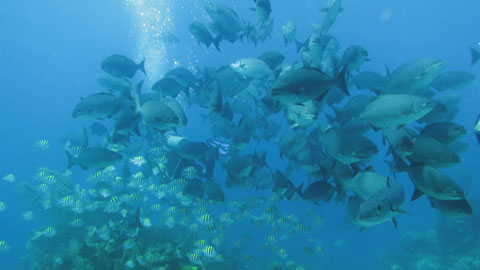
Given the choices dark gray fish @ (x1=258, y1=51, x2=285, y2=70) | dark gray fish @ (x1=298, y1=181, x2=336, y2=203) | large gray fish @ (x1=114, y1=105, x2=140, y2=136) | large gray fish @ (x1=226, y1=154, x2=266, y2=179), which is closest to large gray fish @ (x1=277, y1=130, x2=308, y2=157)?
large gray fish @ (x1=226, y1=154, x2=266, y2=179)

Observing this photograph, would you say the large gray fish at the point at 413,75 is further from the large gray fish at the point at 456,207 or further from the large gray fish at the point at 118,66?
the large gray fish at the point at 118,66

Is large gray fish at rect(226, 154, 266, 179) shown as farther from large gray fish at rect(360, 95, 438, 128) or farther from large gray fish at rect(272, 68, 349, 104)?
large gray fish at rect(360, 95, 438, 128)

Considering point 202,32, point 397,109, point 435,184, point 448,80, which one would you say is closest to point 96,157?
point 202,32

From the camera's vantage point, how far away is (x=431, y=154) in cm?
289

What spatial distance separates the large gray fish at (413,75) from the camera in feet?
11.2

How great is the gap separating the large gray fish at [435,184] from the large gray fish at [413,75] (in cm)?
118

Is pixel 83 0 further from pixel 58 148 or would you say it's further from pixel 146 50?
pixel 58 148

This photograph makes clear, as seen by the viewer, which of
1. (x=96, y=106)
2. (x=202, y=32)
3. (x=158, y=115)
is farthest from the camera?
(x=202, y=32)

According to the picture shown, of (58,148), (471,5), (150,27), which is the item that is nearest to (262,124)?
(150,27)

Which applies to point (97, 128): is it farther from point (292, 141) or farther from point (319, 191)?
point (319, 191)

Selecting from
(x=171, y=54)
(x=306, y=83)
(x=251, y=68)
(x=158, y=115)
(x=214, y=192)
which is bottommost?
(x=214, y=192)

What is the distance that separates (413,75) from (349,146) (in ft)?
4.58

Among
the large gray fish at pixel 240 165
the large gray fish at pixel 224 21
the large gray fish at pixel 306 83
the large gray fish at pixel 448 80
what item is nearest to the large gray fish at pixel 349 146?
the large gray fish at pixel 306 83

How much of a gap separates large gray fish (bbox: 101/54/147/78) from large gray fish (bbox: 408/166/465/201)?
18.9 ft
